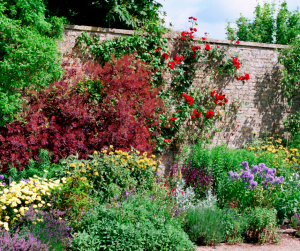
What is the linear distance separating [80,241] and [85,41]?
473 cm

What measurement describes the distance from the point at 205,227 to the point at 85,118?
112 inches

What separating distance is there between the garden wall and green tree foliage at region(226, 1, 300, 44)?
8.94 meters

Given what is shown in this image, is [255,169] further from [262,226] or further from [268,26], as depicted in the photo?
[268,26]

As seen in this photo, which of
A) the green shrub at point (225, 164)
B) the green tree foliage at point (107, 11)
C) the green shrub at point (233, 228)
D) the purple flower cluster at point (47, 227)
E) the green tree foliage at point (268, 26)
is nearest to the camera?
the purple flower cluster at point (47, 227)

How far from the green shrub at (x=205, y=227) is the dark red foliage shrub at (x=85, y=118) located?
1706mm

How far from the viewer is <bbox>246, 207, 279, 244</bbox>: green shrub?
4.73 metres

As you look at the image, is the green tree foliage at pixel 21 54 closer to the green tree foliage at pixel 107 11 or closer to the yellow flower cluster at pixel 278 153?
the green tree foliage at pixel 107 11

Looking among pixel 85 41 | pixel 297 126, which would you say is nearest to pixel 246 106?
pixel 297 126

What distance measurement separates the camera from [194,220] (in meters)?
4.58

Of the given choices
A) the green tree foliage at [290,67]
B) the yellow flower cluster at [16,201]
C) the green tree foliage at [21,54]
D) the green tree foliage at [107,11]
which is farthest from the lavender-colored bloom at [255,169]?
the green tree foliage at [107,11]

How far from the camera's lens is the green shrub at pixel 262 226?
4.73 meters

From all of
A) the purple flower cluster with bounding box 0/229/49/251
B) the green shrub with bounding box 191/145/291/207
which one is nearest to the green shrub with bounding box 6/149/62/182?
the purple flower cluster with bounding box 0/229/49/251

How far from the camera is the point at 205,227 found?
4.44 meters

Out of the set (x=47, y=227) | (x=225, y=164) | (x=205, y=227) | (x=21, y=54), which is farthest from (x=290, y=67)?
(x=47, y=227)
